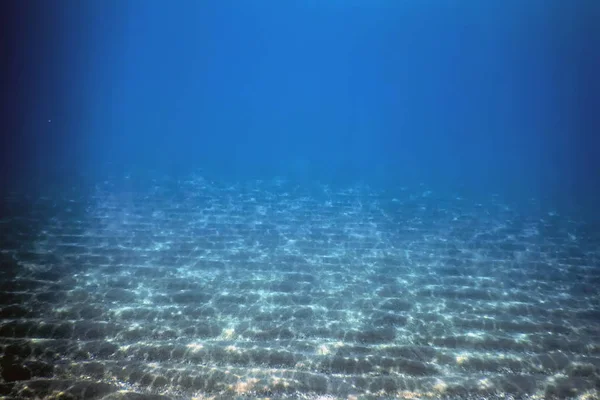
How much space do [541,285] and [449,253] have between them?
10.1 ft

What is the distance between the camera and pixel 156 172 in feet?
81.9

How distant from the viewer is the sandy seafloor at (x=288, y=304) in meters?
6.89

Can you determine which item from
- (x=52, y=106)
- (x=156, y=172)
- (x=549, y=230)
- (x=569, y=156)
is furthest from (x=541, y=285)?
(x=52, y=106)

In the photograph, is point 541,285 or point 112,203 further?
point 112,203

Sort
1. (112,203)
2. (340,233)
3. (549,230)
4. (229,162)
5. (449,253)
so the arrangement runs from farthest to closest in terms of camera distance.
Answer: (229,162) < (112,203) < (549,230) < (340,233) < (449,253)

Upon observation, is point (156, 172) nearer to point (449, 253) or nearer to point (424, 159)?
point (449, 253)

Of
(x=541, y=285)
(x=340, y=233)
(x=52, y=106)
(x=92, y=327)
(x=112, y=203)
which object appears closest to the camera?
(x=92, y=327)

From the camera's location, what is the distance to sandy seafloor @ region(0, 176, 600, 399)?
6.89 m

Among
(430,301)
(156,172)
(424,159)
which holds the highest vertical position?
(424,159)

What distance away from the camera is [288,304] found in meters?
9.58

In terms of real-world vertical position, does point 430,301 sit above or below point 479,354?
above

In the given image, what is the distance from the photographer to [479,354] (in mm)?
7781

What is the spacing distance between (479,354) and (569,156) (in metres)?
40.6

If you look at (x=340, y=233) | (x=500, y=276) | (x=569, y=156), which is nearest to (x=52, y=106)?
(x=340, y=233)
